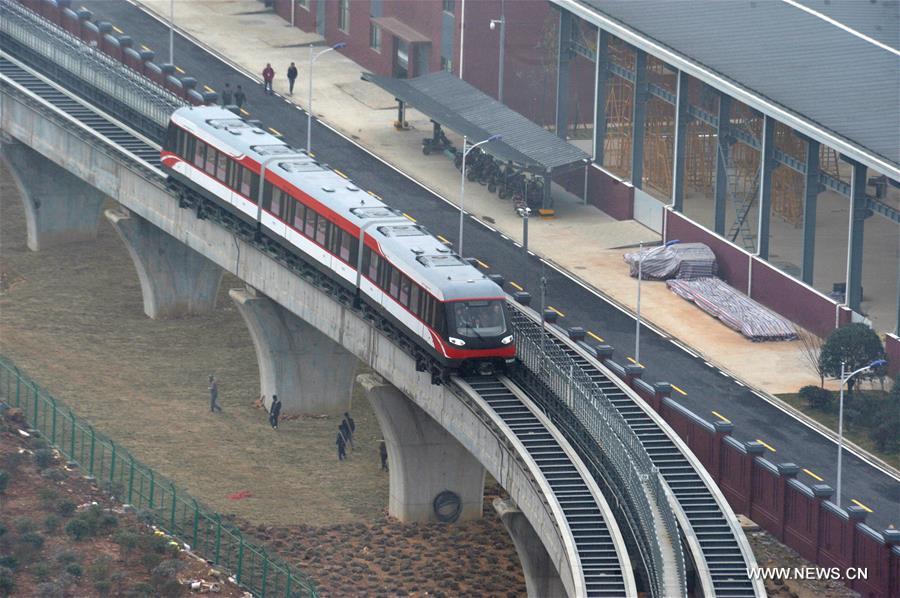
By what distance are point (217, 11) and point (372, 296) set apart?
5707cm

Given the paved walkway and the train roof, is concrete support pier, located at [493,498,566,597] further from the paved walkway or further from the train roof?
the paved walkway

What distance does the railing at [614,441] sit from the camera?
62.3m

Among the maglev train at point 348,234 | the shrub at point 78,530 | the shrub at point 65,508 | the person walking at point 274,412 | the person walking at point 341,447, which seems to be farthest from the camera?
the person walking at point 274,412

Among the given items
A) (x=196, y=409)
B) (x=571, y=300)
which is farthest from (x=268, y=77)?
(x=196, y=409)

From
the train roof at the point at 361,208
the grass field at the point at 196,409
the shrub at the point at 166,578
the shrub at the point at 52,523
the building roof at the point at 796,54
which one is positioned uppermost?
the building roof at the point at 796,54

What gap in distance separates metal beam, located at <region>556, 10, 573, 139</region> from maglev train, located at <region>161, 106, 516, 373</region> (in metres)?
22.8

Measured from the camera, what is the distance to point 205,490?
8131 cm

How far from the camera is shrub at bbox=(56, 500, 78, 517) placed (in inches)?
2820

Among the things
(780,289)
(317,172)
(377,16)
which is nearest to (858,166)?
(780,289)

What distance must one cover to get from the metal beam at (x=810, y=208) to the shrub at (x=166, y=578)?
3424 cm

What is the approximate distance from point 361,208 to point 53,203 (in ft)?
105

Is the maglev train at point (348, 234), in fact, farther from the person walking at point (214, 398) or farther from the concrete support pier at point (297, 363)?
the person walking at point (214, 398)

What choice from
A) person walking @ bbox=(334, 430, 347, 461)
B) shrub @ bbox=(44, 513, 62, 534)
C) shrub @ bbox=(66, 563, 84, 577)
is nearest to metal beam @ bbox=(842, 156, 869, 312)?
person walking @ bbox=(334, 430, 347, 461)

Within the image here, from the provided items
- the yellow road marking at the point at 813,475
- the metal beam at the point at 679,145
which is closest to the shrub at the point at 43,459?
the yellow road marking at the point at 813,475
